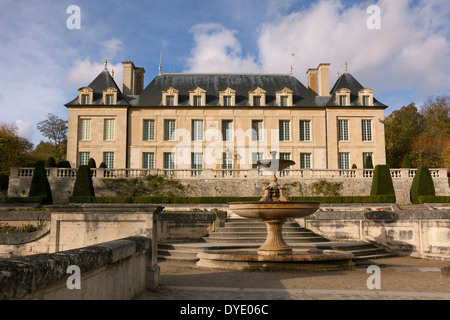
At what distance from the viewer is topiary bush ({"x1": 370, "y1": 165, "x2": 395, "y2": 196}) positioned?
942 inches

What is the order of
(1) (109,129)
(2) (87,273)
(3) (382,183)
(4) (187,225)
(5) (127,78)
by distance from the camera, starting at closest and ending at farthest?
(2) (87,273) → (4) (187,225) → (3) (382,183) → (1) (109,129) → (5) (127,78)

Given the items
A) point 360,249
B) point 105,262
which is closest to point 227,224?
point 360,249

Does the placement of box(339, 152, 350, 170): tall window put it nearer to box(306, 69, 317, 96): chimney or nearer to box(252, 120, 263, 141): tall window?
box(306, 69, 317, 96): chimney

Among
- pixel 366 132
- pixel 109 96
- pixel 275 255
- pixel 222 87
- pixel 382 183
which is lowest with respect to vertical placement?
pixel 275 255

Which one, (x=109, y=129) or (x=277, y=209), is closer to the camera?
(x=277, y=209)

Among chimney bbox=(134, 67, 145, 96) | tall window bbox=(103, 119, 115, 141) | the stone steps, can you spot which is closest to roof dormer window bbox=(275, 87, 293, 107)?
chimney bbox=(134, 67, 145, 96)

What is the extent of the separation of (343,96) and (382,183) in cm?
1292

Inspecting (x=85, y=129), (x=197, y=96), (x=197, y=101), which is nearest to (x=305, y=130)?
(x=197, y=101)

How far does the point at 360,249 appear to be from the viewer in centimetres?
1168

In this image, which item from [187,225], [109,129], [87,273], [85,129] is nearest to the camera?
[87,273]

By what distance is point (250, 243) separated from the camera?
499 inches

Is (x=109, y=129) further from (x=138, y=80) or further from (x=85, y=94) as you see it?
(x=138, y=80)

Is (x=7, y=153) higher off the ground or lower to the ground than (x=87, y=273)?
higher

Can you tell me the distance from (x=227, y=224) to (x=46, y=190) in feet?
46.1
